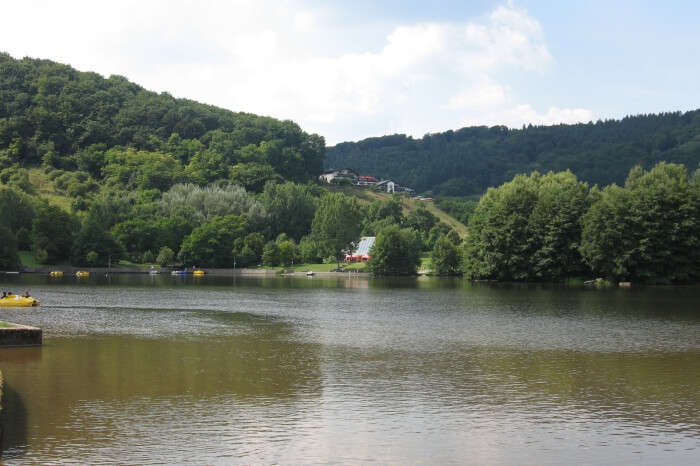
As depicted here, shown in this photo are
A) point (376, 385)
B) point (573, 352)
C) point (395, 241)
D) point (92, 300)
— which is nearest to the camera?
point (376, 385)

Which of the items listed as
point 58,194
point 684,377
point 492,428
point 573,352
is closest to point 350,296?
point 573,352

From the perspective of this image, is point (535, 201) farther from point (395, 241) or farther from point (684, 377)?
point (684, 377)

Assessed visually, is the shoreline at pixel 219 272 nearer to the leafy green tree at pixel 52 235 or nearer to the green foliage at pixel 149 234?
the leafy green tree at pixel 52 235

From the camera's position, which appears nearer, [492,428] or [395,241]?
[492,428]

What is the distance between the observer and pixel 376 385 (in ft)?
97.9

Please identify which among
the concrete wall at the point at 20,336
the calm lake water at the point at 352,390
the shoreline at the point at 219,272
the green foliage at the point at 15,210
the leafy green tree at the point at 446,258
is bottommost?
the calm lake water at the point at 352,390

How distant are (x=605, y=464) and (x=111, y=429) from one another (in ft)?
48.6

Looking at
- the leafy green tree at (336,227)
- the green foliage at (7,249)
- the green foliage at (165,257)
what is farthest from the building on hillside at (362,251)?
the green foliage at (7,249)

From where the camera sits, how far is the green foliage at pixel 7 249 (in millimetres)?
127812

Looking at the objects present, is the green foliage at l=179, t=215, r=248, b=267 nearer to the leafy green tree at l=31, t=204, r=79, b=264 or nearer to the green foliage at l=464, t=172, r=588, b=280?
the leafy green tree at l=31, t=204, r=79, b=264

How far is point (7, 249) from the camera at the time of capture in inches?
5044

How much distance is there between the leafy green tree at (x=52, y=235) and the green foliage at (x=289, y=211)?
56.9 meters

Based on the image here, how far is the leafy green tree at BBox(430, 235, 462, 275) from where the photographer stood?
140750 mm

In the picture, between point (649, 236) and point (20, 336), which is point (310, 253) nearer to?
point (649, 236)
